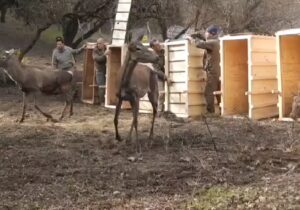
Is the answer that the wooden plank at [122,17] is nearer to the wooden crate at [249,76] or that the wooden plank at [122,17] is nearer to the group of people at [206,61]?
the group of people at [206,61]

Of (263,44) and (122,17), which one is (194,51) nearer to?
(263,44)

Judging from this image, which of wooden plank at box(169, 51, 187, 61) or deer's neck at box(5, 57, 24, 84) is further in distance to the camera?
wooden plank at box(169, 51, 187, 61)

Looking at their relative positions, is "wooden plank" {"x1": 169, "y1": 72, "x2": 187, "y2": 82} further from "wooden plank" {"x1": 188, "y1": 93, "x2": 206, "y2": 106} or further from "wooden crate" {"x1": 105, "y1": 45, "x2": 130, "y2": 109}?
"wooden crate" {"x1": 105, "y1": 45, "x2": 130, "y2": 109}

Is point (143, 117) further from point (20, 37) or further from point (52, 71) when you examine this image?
point (20, 37)

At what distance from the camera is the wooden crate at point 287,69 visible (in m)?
13.4

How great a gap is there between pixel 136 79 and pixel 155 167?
3.12 meters

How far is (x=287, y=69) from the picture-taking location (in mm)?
13812

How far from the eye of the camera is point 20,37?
110 ft

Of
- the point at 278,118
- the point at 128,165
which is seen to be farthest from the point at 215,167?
the point at 278,118

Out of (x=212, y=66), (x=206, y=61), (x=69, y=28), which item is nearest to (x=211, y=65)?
(x=212, y=66)

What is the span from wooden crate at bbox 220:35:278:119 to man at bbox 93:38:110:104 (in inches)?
143

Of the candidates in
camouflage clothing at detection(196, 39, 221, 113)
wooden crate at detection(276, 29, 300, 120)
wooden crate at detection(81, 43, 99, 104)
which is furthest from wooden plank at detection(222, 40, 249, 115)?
wooden crate at detection(81, 43, 99, 104)

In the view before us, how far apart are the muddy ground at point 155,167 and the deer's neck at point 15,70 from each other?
135cm

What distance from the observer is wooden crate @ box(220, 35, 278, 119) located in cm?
1368
